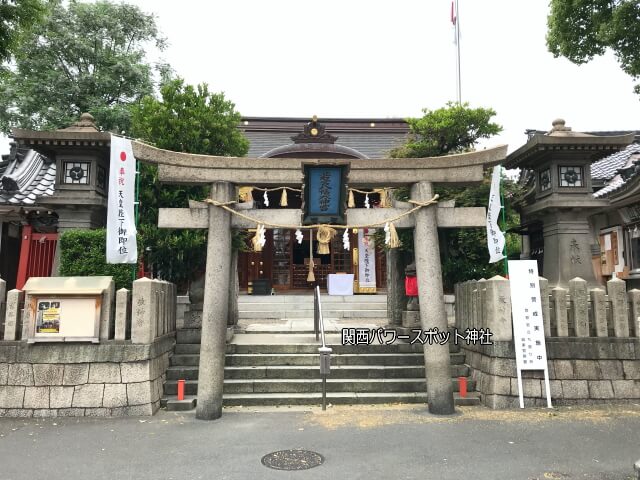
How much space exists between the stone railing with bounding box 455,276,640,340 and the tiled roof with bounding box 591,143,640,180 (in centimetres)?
859

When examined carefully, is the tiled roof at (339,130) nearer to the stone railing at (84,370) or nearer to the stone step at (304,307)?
the stone step at (304,307)

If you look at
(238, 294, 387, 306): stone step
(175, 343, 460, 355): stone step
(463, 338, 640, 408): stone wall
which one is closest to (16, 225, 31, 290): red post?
(175, 343, 460, 355): stone step

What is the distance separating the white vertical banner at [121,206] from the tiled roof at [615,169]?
12.8 meters

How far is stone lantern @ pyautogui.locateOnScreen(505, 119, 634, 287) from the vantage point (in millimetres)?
11922

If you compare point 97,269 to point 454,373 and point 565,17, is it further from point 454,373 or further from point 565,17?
point 565,17

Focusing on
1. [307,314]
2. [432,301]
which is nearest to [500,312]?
[432,301]

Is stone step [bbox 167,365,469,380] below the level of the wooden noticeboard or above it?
below

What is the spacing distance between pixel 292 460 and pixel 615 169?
50.8 feet

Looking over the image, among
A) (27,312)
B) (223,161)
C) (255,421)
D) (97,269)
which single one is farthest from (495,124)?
(27,312)

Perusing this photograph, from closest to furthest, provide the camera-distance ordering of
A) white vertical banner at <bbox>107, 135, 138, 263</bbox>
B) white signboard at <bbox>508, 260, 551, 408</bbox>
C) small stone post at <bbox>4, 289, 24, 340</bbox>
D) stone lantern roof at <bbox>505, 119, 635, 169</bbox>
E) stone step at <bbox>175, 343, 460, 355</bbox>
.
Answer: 1. small stone post at <bbox>4, 289, 24, 340</bbox>
2. white signboard at <bbox>508, 260, 551, 408</bbox>
3. white vertical banner at <bbox>107, 135, 138, 263</bbox>
4. stone step at <bbox>175, 343, 460, 355</bbox>
5. stone lantern roof at <bbox>505, 119, 635, 169</bbox>

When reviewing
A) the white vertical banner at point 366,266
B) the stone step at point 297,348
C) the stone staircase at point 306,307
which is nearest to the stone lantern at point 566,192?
the stone step at point 297,348

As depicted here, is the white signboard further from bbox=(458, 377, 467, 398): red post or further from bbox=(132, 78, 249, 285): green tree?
bbox=(132, 78, 249, 285): green tree

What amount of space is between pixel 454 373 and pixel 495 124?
6487 mm

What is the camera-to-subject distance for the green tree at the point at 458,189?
11.1 meters
